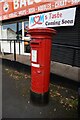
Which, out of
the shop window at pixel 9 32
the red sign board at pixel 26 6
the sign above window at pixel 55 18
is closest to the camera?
the sign above window at pixel 55 18

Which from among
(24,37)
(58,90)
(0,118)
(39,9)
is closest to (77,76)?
(58,90)

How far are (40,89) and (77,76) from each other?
77.2 inches

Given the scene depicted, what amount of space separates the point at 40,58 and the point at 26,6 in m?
6.50

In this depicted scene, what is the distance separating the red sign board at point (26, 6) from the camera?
797 cm

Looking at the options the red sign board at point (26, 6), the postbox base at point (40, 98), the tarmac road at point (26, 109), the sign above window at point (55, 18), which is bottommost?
the tarmac road at point (26, 109)

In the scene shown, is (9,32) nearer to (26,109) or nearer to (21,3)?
(21,3)

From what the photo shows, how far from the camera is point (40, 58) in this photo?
416 cm

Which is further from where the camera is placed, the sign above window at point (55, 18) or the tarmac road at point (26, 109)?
the sign above window at point (55, 18)

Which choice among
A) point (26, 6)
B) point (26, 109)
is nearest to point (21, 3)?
point (26, 6)

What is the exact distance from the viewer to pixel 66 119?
342 centimetres

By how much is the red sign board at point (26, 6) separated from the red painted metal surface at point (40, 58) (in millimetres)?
3819

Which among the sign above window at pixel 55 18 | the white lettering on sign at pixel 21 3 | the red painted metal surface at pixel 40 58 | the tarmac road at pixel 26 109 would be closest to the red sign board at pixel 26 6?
the white lettering on sign at pixel 21 3

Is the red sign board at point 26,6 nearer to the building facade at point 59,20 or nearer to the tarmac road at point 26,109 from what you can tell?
the building facade at point 59,20

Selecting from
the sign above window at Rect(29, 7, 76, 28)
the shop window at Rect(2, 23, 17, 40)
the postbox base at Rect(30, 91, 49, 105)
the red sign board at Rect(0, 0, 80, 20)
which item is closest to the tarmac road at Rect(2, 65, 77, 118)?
the postbox base at Rect(30, 91, 49, 105)
